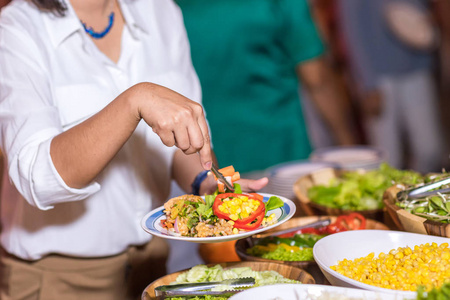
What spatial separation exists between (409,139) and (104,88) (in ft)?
13.2

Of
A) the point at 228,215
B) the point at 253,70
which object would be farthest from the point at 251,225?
the point at 253,70

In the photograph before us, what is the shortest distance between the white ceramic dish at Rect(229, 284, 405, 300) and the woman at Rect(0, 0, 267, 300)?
387mm

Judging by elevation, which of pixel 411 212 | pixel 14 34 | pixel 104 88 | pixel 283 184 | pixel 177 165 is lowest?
pixel 283 184

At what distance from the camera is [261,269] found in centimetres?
147

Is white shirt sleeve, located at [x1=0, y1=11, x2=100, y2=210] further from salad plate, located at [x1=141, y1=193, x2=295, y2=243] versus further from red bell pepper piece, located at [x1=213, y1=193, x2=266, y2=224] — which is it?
red bell pepper piece, located at [x1=213, y1=193, x2=266, y2=224]

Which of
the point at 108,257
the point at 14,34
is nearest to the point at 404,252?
the point at 108,257

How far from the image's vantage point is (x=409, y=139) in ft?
16.7

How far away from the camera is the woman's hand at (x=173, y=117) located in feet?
4.31

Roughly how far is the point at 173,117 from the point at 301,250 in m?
0.66

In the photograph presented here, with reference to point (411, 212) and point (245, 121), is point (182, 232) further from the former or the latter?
point (245, 121)

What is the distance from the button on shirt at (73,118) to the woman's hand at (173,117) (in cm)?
34

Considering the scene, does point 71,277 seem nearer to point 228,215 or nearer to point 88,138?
point 88,138

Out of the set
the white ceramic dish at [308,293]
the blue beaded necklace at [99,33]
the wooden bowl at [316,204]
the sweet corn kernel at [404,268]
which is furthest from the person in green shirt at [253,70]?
the white ceramic dish at [308,293]

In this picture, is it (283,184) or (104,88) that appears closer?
(104,88)
